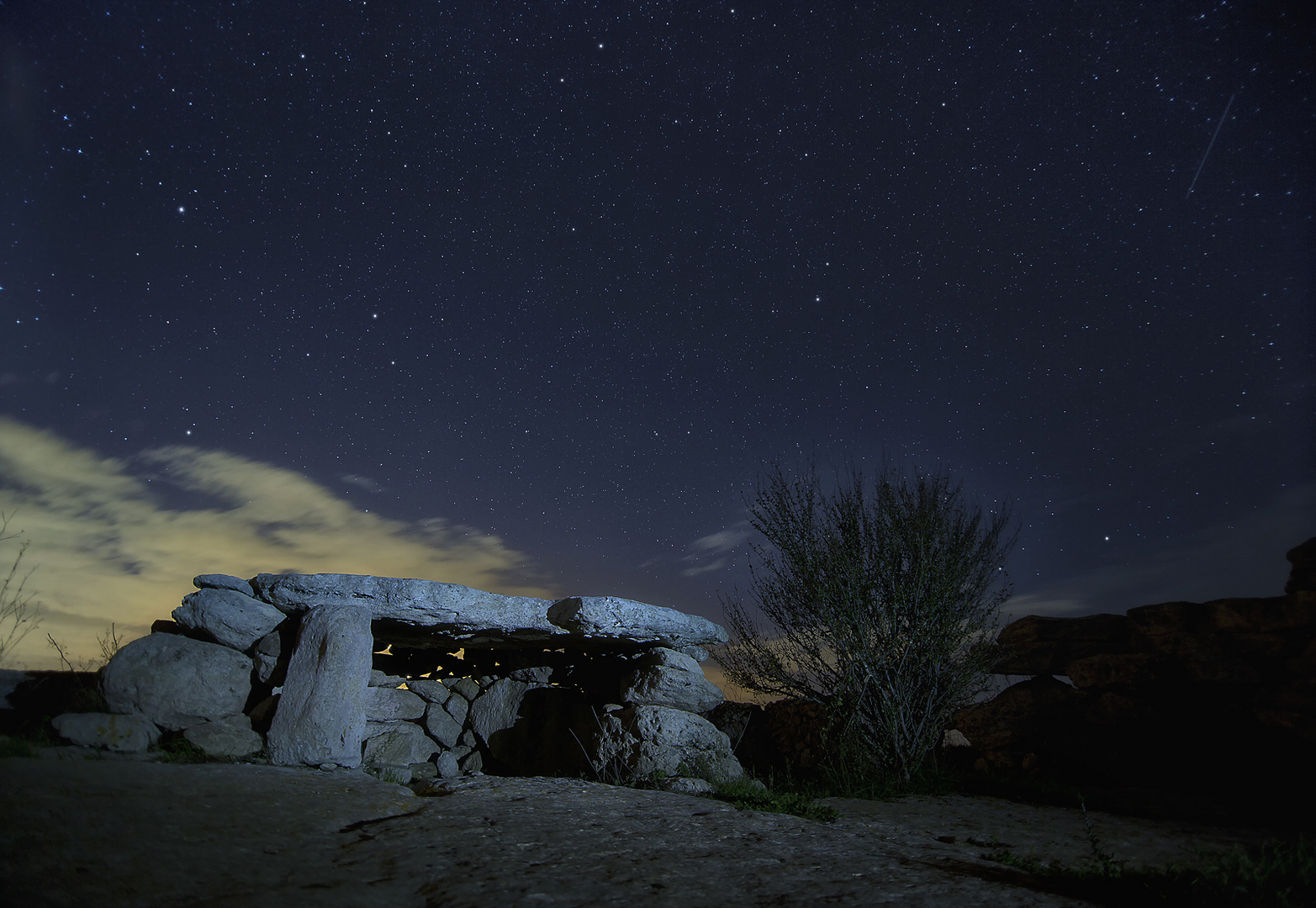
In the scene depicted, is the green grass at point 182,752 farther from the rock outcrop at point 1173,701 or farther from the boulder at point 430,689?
the rock outcrop at point 1173,701

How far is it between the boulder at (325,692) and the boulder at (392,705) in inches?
45.6

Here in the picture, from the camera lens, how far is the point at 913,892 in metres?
2.73

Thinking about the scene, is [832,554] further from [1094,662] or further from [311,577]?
[1094,662]

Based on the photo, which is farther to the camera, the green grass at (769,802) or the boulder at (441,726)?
the boulder at (441,726)

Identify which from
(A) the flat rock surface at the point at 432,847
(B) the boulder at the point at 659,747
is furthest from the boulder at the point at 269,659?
(B) the boulder at the point at 659,747

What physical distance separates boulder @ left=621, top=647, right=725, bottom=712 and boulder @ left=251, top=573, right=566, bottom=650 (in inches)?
43.1

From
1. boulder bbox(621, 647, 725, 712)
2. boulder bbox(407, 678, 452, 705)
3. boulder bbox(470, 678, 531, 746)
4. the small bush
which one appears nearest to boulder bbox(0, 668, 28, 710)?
boulder bbox(407, 678, 452, 705)

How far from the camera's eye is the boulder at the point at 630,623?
6695mm

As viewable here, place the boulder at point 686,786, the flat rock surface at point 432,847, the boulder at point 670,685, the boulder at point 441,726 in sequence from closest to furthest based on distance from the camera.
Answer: the flat rock surface at point 432,847, the boulder at point 686,786, the boulder at point 670,685, the boulder at point 441,726

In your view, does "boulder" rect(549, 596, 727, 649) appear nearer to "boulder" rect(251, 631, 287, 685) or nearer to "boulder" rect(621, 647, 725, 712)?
"boulder" rect(621, 647, 725, 712)

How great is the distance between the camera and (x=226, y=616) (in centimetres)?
602

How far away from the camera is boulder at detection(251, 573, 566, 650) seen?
6.20 metres

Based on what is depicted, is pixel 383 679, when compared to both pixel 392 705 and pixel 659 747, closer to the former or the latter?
pixel 392 705

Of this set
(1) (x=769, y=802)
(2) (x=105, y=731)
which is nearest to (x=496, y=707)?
(2) (x=105, y=731)
